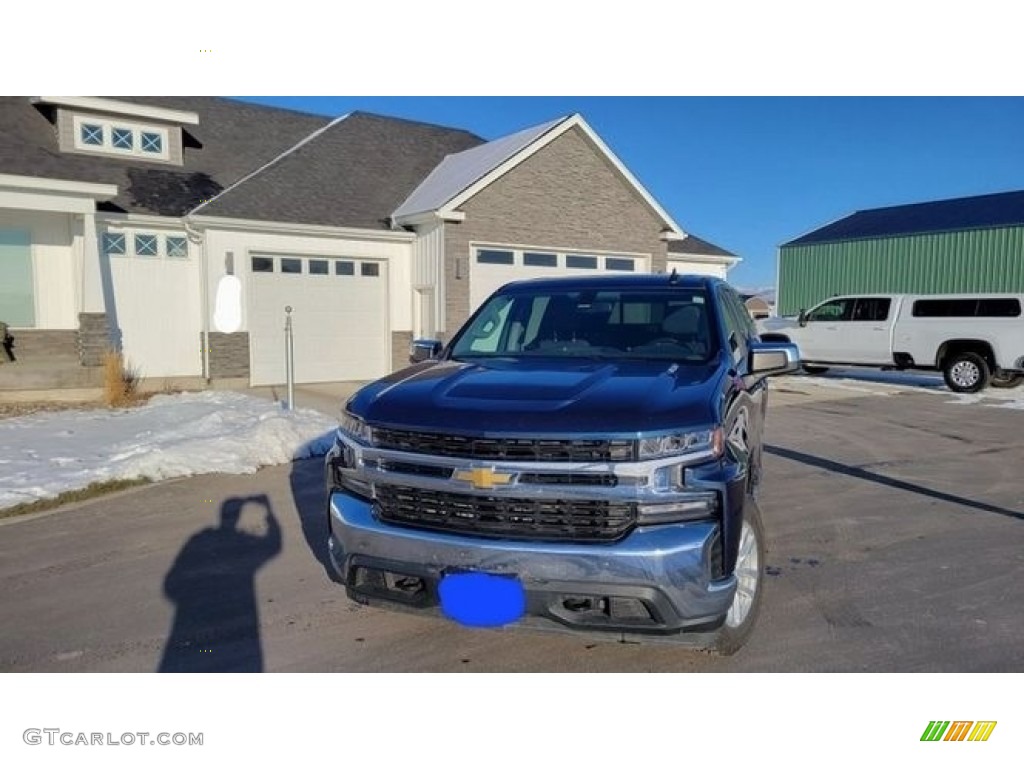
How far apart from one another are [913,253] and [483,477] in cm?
2800

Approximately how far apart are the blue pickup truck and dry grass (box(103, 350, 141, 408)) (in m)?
8.75

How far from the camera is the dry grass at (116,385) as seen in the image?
1063cm

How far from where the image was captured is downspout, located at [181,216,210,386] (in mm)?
12711

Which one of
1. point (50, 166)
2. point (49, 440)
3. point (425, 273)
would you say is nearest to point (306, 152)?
point (425, 273)

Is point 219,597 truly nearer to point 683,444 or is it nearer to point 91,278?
point 683,444

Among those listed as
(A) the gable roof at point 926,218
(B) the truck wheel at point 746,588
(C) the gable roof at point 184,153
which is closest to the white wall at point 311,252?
(C) the gable roof at point 184,153

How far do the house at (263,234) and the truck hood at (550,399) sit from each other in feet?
32.7

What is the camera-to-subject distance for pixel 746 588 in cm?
332

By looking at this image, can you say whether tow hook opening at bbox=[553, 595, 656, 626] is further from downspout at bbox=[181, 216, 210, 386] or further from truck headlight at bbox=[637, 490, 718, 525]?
downspout at bbox=[181, 216, 210, 386]

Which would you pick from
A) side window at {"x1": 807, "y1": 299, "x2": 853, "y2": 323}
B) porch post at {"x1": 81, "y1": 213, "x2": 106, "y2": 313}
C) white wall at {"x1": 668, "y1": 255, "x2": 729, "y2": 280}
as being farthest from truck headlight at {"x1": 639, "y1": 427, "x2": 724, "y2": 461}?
side window at {"x1": 807, "y1": 299, "x2": 853, "y2": 323}

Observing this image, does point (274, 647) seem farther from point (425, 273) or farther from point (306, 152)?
point (306, 152)

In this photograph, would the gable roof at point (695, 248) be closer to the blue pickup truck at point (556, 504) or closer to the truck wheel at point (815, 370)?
the truck wheel at point (815, 370)
